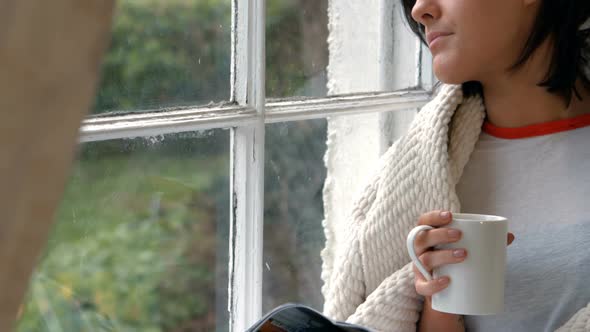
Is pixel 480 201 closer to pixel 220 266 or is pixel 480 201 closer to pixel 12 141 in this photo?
pixel 220 266

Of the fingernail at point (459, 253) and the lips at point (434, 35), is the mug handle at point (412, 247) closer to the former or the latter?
the fingernail at point (459, 253)

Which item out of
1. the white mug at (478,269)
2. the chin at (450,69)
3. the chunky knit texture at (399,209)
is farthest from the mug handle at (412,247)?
the chin at (450,69)

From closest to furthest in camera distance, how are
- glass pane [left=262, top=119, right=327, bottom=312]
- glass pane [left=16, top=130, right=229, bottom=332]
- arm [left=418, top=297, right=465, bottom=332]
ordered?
glass pane [left=16, top=130, right=229, bottom=332] < arm [left=418, top=297, right=465, bottom=332] < glass pane [left=262, top=119, right=327, bottom=312]

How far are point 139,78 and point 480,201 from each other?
19.8 inches

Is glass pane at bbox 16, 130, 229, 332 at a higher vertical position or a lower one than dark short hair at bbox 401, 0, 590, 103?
lower

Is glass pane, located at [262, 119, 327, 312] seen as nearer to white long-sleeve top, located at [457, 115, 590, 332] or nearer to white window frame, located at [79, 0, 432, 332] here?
white window frame, located at [79, 0, 432, 332]

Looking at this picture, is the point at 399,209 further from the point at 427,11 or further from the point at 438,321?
the point at 427,11

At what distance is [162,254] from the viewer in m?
0.97

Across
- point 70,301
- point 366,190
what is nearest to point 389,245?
point 366,190

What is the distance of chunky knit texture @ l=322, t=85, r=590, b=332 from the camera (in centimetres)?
103

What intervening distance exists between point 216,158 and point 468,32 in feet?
1.19

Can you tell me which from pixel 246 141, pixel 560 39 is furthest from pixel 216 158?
pixel 560 39

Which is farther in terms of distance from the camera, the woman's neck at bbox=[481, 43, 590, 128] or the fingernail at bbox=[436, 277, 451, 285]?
the woman's neck at bbox=[481, 43, 590, 128]

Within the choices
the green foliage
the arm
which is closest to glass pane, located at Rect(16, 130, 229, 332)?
the green foliage
